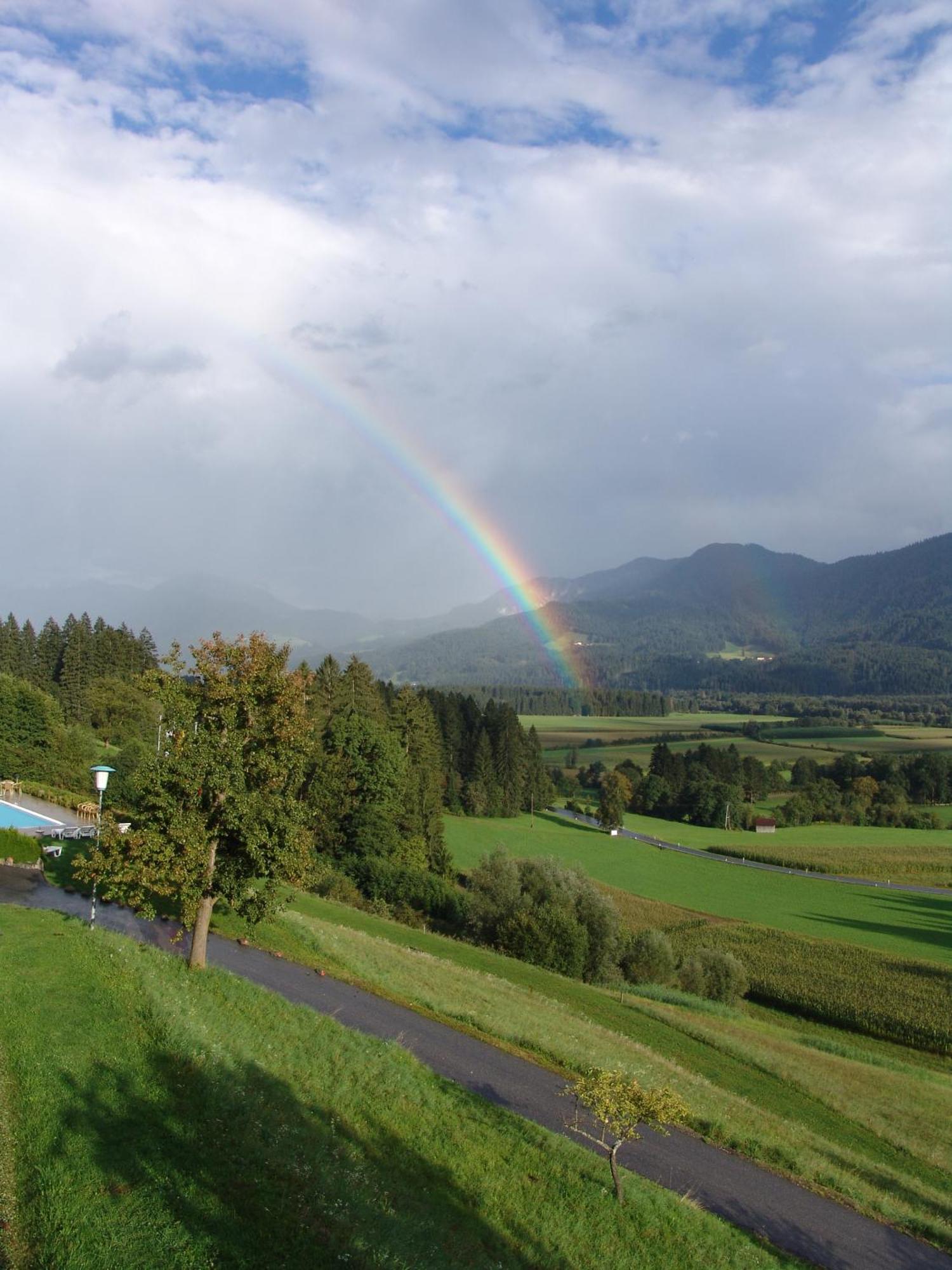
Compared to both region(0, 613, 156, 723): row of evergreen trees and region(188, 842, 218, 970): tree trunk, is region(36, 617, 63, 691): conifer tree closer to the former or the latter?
region(0, 613, 156, 723): row of evergreen trees

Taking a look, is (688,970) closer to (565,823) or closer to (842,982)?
(842,982)

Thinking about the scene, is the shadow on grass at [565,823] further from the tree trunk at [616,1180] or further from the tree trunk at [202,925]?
the tree trunk at [616,1180]

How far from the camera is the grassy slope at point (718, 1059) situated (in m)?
16.7

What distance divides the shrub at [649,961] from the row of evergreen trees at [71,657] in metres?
53.0

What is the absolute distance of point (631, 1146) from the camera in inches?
598

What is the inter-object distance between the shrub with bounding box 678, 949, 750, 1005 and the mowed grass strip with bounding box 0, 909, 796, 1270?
91.8 feet

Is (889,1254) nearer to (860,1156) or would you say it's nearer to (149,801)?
(860,1156)

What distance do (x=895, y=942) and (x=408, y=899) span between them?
3296 cm

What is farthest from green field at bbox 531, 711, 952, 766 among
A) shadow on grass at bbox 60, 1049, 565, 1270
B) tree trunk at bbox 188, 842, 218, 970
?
shadow on grass at bbox 60, 1049, 565, 1270

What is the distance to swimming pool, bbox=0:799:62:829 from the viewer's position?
131 ft

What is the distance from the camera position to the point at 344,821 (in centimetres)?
4981

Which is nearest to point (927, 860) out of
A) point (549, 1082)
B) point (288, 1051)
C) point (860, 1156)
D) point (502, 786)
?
point (502, 786)

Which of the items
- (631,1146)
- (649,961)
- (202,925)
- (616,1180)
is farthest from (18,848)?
(649,961)

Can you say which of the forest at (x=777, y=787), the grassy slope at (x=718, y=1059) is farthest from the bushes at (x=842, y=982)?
the forest at (x=777, y=787)
